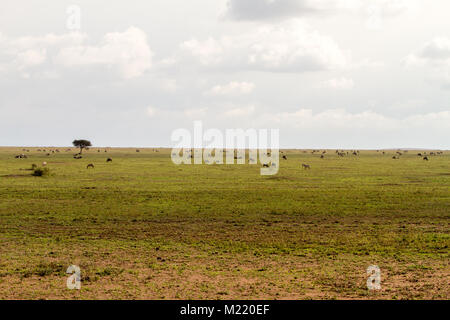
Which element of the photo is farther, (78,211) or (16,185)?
(16,185)

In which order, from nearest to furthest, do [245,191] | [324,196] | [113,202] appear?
[113,202] → [324,196] → [245,191]

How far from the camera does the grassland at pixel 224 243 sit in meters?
11.3

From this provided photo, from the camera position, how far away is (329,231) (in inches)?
717

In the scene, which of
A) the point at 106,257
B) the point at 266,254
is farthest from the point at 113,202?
the point at 266,254

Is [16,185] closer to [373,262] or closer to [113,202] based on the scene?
[113,202]

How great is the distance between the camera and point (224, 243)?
1617 centimetres

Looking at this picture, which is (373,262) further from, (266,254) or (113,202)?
(113,202)

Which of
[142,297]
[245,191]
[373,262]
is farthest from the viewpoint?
[245,191]

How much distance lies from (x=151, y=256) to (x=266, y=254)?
370cm

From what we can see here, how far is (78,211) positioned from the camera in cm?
2305

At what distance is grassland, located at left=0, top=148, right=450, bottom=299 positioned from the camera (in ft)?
37.1

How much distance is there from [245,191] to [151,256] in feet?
56.4
